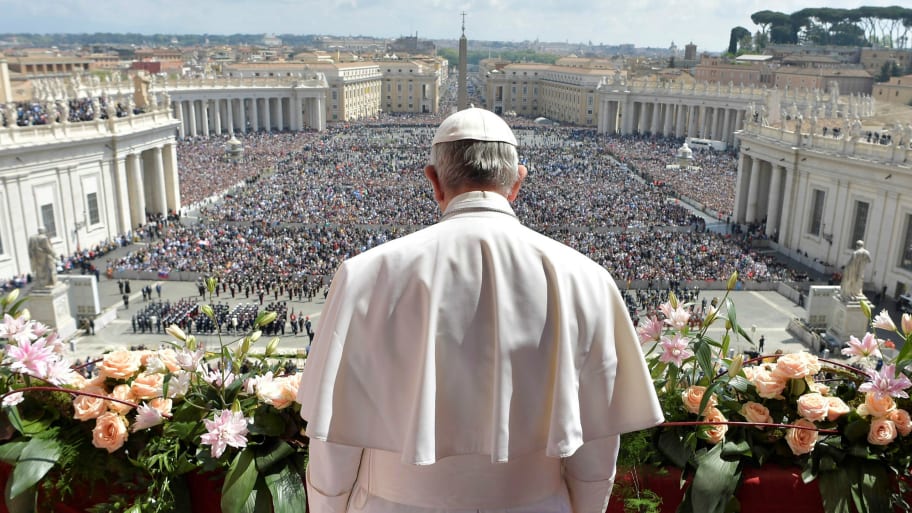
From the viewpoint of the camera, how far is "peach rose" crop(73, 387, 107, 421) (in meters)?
3.93

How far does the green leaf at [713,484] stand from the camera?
3.84m

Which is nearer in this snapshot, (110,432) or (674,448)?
(110,432)

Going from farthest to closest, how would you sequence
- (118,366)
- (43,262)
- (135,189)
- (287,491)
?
(135,189) < (43,262) < (118,366) < (287,491)

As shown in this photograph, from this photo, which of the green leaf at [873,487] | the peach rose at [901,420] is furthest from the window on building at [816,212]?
the green leaf at [873,487]

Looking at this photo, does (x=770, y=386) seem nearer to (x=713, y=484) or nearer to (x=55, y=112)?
(x=713, y=484)

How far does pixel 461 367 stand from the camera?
2492 millimetres

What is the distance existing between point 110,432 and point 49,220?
3325 centimetres

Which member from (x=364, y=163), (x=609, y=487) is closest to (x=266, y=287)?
(x=609, y=487)

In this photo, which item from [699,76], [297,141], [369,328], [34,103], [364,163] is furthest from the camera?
[699,76]

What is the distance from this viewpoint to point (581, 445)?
2.66 metres

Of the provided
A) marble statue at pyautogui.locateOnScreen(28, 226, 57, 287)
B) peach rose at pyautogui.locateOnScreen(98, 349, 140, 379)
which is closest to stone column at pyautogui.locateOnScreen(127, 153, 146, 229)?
marble statue at pyautogui.locateOnScreen(28, 226, 57, 287)

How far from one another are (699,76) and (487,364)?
381 feet

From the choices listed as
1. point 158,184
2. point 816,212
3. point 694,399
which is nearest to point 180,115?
point 158,184

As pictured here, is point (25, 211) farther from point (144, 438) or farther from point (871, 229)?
point (871, 229)
